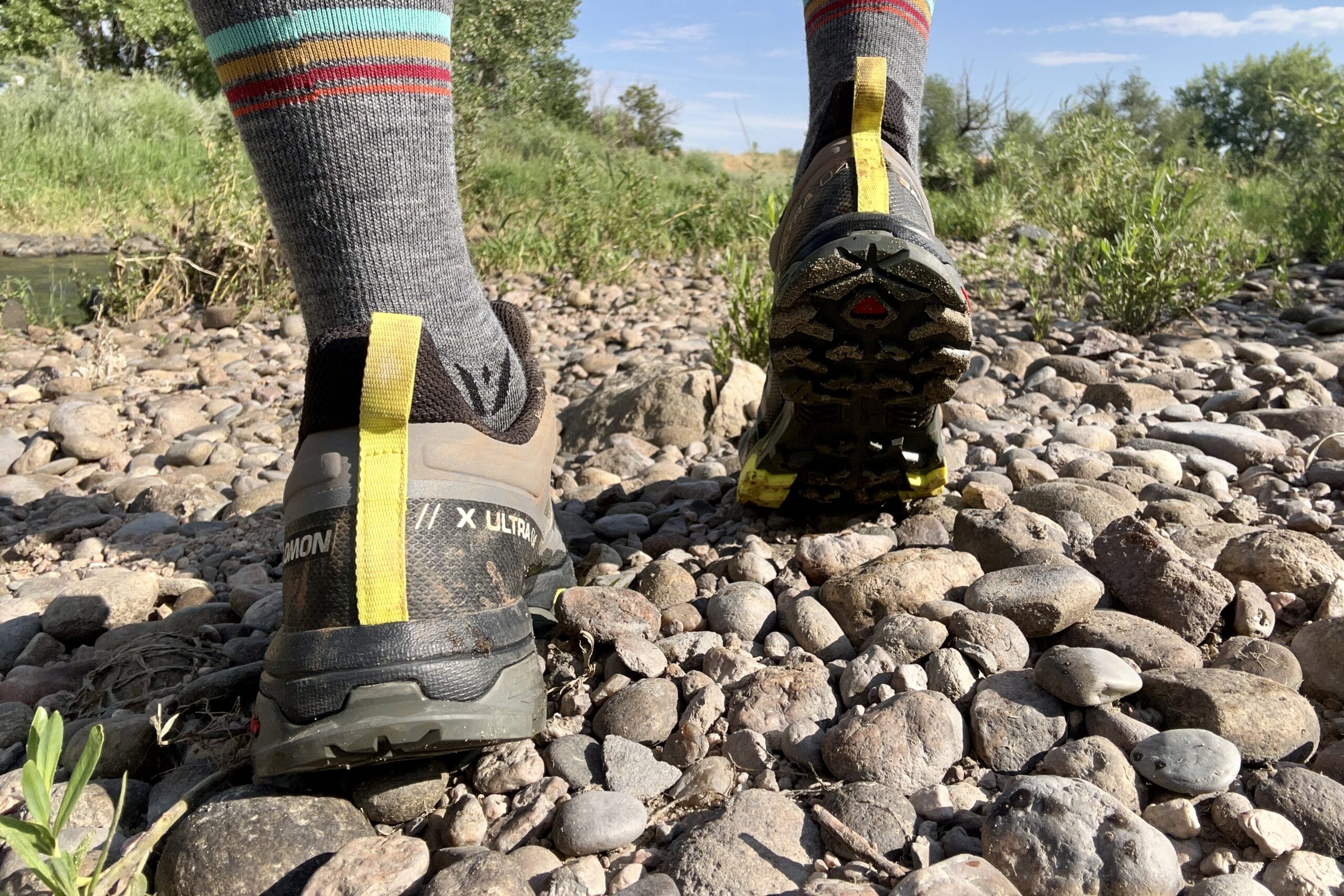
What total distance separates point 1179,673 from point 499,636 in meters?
0.81

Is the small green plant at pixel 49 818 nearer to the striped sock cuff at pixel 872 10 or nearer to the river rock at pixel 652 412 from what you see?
the striped sock cuff at pixel 872 10

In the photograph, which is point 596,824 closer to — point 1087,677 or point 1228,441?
point 1087,677

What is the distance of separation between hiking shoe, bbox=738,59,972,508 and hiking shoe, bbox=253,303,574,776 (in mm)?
500

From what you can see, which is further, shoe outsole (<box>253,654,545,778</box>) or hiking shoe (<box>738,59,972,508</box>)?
hiking shoe (<box>738,59,972,508</box>)

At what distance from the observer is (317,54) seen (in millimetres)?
1163

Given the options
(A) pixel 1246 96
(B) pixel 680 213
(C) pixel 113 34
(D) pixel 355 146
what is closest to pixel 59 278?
(B) pixel 680 213

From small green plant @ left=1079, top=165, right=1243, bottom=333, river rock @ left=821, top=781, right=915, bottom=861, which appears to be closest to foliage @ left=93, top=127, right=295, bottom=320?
small green plant @ left=1079, top=165, right=1243, bottom=333

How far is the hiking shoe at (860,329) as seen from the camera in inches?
54.4

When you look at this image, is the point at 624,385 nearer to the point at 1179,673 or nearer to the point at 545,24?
the point at 1179,673

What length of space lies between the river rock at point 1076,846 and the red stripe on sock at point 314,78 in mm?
1103

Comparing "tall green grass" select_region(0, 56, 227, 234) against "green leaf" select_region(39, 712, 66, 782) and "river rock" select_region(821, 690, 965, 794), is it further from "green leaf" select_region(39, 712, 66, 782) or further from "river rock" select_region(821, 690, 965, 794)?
"river rock" select_region(821, 690, 965, 794)

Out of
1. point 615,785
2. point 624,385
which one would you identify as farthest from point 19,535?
point 615,785

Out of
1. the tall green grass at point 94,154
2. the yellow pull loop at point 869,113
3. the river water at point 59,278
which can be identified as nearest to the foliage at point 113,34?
the tall green grass at point 94,154

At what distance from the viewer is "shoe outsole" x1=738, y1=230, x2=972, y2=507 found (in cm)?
137
